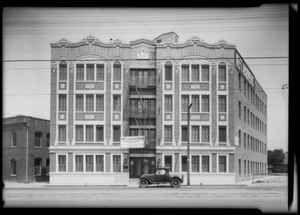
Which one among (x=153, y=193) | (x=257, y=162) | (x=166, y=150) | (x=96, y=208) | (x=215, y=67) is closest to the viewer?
(x=96, y=208)

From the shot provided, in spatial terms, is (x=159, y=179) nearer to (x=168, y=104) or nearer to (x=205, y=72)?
(x=168, y=104)

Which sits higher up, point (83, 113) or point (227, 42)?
point (227, 42)

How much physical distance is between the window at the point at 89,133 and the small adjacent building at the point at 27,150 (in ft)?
8.50

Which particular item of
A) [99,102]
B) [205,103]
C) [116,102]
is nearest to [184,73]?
[205,103]

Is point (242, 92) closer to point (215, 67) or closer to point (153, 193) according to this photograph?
point (215, 67)

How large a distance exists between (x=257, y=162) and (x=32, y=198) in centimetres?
1849

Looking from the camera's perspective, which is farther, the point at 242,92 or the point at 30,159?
the point at 30,159

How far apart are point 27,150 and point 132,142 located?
22.9 ft

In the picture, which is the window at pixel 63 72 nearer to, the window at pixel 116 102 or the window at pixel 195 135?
the window at pixel 116 102

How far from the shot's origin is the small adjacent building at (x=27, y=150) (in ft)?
80.6

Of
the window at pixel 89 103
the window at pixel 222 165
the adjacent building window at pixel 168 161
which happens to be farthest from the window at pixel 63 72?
the window at pixel 222 165

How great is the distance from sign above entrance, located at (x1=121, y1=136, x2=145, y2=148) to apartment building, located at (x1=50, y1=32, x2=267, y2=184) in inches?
9.9

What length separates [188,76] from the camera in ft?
76.0

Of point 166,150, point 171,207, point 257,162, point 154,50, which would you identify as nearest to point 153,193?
point 171,207
